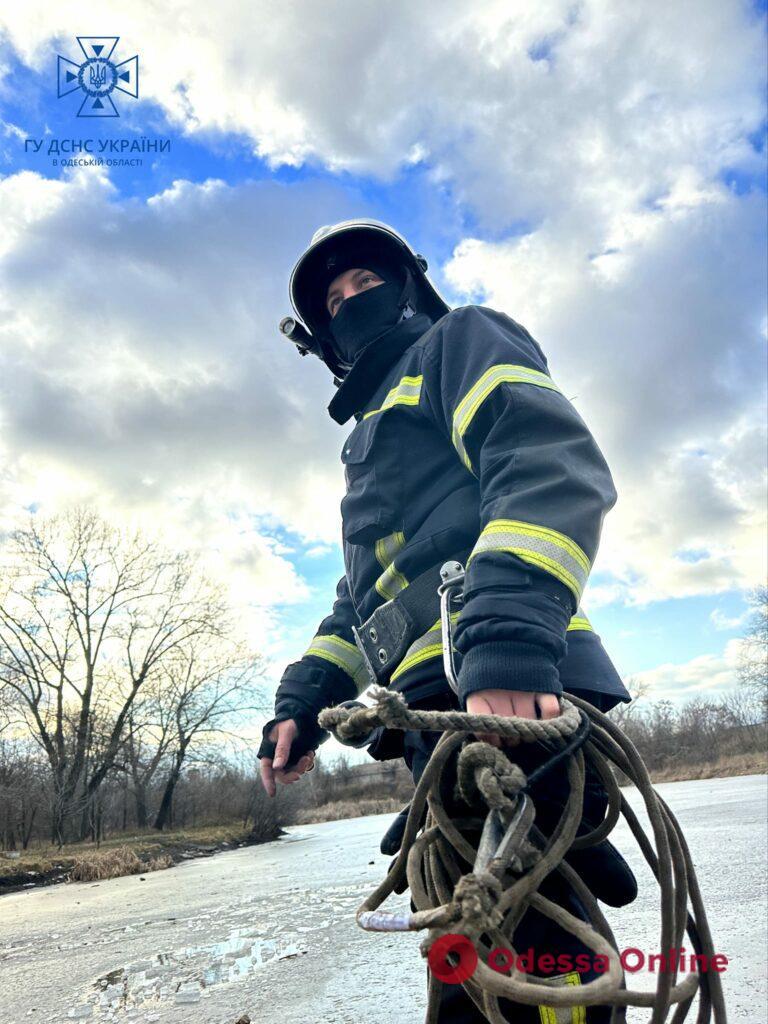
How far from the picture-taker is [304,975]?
8.41 ft

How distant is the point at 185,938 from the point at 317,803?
136 feet

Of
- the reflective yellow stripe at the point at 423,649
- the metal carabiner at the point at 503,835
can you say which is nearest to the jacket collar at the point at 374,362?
the reflective yellow stripe at the point at 423,649

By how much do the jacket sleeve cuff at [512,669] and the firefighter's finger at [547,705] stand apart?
2cm

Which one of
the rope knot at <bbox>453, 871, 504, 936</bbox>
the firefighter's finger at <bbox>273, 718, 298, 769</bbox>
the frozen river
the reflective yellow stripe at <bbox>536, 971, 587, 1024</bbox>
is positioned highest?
the firefighter's finger at <bbox>273, 718, 298, 769</bbox>

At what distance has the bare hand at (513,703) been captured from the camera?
48.6 inches

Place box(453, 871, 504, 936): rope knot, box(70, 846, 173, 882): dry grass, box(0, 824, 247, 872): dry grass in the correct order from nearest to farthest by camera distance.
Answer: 1. box(453, 871, 504, 936): rope knot
2. box(70, 846, 173, 882): dry grass
3. box(0, 824, 247, 872): dry grass

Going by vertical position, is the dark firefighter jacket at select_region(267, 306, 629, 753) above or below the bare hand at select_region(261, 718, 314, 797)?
above

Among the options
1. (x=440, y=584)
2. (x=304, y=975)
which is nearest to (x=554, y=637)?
(x=440, y=584)

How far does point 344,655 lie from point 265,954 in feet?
5.31

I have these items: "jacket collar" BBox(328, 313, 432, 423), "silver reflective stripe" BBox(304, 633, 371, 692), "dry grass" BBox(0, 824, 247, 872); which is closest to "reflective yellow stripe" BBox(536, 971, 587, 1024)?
"silver reflective stripe" BBox(304, 633, 371, 692)

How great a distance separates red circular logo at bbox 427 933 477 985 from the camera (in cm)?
96

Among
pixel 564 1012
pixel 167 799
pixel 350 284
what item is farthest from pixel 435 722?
pixel 167 799

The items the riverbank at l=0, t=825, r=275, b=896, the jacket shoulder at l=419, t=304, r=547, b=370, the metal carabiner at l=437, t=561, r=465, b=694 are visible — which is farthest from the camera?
the riverbank at l=0, t=825, r=275, b=896

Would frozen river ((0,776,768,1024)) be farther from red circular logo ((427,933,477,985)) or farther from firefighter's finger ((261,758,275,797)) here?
red circular logo ((427,933,477,985))
